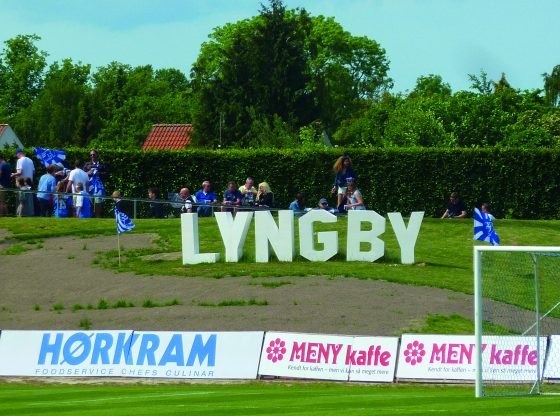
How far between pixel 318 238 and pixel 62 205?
926 cm

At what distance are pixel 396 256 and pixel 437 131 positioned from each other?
3112 cm

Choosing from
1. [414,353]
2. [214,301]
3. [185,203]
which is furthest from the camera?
[185,203]

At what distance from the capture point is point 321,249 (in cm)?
3425

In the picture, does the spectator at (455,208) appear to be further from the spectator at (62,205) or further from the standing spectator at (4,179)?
the standing spectator at (4,179)

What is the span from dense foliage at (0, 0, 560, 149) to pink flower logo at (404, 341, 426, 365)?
101 ft

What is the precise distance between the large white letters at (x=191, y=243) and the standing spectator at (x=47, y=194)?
21.5 feet

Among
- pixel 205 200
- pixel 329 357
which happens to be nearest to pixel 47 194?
pixel 205 200

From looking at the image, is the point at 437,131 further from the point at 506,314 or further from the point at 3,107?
the point at 3,107

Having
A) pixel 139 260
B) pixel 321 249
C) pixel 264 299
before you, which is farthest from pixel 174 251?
pixel 264 299

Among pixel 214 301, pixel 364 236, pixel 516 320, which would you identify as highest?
pixel 364 236

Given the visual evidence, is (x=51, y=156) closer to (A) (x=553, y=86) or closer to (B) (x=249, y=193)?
(B) (x=249, y=193)

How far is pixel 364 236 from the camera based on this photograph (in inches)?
1324

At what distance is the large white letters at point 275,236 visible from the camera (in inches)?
1312

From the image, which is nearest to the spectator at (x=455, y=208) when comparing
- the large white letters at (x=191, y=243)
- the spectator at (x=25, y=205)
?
the large white letters at (x=191, y=243)
